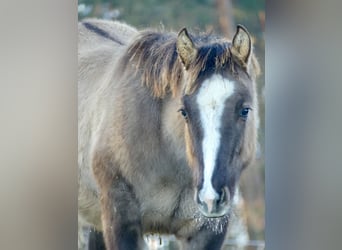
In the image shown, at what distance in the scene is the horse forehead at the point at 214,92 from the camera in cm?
147

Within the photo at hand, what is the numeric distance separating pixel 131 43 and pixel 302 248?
821mm

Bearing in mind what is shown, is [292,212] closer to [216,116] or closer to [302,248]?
[302,248]

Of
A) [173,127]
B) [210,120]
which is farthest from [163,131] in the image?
[210,120]

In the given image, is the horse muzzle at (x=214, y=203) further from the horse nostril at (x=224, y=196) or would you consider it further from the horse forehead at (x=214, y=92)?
the horse forehead at (x=214, y=92)

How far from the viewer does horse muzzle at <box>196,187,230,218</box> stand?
148cm

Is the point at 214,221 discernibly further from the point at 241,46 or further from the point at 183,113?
the point at 241,46

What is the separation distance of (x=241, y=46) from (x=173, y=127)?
1.03ft

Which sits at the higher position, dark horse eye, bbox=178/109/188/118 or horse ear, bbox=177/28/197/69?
horse ear, bbox=177/28/197/69

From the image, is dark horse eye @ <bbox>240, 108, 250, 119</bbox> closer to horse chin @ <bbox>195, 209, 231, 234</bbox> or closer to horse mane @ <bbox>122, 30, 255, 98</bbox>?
horse mane @ <bbox>122, 30, 255, 98</bbox>

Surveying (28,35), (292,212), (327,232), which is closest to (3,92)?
(28,35)

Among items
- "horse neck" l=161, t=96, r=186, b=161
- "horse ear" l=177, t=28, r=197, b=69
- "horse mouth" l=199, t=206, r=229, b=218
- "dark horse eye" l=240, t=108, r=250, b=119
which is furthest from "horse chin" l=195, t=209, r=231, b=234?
"horse ear" l=177, t=28, r=197, b=69

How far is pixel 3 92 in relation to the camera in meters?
1.62

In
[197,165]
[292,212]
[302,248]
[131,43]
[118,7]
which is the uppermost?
[118,7]

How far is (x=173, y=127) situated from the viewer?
1.53 m
